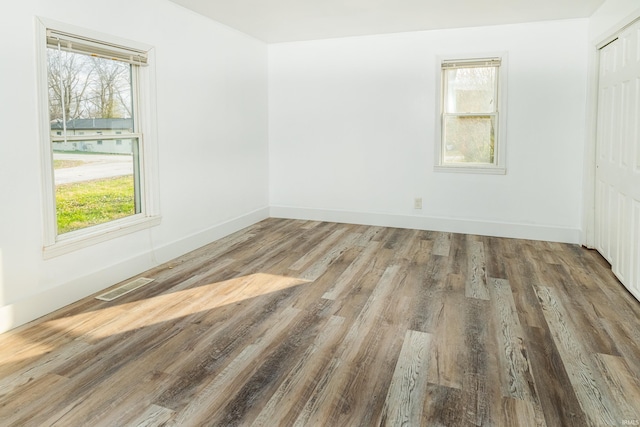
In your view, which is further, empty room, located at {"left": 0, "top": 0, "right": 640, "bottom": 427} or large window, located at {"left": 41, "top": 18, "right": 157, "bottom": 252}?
large window, located at {"left": 41, "top": 18, "right": 157, "bottom": 252}

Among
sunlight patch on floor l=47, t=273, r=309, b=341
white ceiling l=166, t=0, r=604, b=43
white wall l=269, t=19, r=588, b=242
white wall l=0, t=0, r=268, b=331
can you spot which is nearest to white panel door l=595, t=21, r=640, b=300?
white wall l=269, t=19, r=588, b=242

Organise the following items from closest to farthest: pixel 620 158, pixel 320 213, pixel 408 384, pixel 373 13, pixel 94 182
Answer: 1. pixel 408 384
2. pixel 94 182
3. pixel 620 158
4. pixel 373 13
5. pixel 320 213

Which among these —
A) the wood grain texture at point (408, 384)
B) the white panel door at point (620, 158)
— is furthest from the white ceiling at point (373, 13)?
the wood grain texture at point (408, 384)

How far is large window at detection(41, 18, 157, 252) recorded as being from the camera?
3145 mm

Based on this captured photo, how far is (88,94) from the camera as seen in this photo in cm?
346

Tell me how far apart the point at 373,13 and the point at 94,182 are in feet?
10.2

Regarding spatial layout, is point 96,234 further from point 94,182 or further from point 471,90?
point 471,90

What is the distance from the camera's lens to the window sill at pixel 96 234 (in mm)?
3143

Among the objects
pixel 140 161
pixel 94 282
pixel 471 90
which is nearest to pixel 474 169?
pixel 471 90

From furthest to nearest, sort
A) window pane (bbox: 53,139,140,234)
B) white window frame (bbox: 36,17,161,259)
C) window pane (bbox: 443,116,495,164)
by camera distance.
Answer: window pane (bbox: 443,116,495,164) → window pane (bbox: 53,139,140,234) → white window frame (bbox: 36,17,161,259)

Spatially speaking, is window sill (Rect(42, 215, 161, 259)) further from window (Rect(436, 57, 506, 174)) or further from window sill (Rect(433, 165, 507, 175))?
window (Rect(436, 57, 506, 174))

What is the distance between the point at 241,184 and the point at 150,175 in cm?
168

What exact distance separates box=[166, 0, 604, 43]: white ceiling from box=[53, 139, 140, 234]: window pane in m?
1.55

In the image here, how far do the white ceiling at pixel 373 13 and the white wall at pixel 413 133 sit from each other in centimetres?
28
